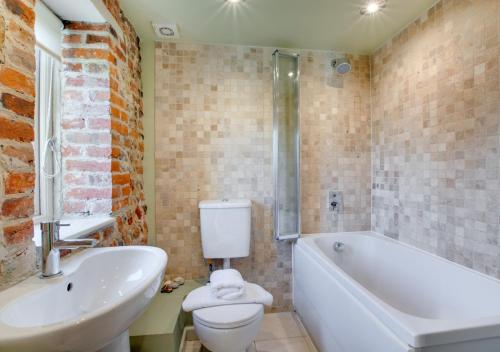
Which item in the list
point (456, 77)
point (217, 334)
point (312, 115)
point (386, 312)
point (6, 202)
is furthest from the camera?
point (312, 115)

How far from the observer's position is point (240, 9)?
1.64 meters

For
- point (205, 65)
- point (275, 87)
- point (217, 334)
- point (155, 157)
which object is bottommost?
point (217, 334)

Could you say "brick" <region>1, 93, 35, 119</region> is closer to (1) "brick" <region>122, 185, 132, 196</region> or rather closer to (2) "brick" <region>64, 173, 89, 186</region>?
(2) "brick" <region>64, 173, 89, 186</region>

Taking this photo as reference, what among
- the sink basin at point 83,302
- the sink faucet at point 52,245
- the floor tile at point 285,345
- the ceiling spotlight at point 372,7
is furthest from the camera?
the floor tile at point 285,345

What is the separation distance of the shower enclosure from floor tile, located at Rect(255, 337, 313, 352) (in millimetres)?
753

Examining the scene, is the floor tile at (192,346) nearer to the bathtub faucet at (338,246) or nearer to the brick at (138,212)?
the brick at (138,212)

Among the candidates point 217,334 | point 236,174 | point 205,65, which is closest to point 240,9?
point 205,65

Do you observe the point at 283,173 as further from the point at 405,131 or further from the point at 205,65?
the point at 205,65

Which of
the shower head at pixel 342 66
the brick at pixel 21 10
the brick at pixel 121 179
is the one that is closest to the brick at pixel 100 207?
the brick at pixel 121 179

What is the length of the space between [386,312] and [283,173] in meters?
1.28

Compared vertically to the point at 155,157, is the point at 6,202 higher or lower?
lower

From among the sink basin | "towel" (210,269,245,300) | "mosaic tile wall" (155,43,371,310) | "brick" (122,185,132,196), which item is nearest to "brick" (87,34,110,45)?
"mosaic tile wall" (155,43,371,310)

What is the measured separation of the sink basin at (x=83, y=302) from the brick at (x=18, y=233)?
0.15 m

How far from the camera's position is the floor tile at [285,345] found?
1736 mm
